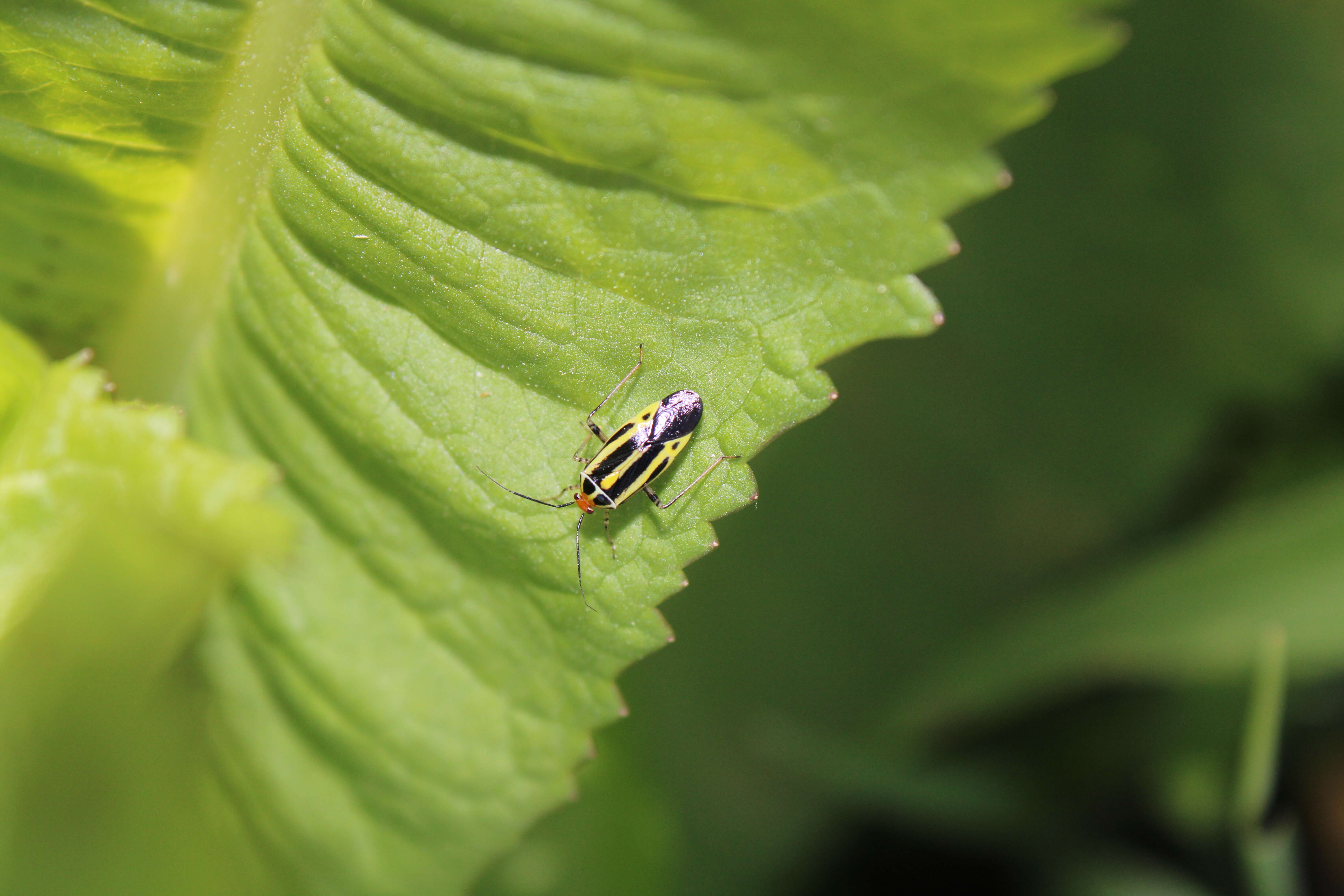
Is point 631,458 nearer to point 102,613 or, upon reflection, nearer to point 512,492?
point 512,492

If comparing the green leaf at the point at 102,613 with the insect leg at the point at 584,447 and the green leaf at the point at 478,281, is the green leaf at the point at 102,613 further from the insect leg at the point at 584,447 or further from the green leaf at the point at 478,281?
the insect leg at the point at 584,447

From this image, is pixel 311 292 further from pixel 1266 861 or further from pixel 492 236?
pixel 1266 861

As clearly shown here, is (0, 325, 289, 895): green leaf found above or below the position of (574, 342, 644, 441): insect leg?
below

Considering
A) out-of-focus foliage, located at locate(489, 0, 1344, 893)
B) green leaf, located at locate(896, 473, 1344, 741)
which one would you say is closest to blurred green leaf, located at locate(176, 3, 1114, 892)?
out-of-focus foliage, located at locate(489, 0, 1344, 893)

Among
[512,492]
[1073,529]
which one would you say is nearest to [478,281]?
[512,492]

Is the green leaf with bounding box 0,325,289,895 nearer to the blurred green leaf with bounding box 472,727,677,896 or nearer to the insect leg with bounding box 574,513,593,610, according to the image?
the insect leg with bounding box 574,513,593,610

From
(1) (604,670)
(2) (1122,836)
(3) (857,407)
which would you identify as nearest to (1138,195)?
(3) (857,407)
